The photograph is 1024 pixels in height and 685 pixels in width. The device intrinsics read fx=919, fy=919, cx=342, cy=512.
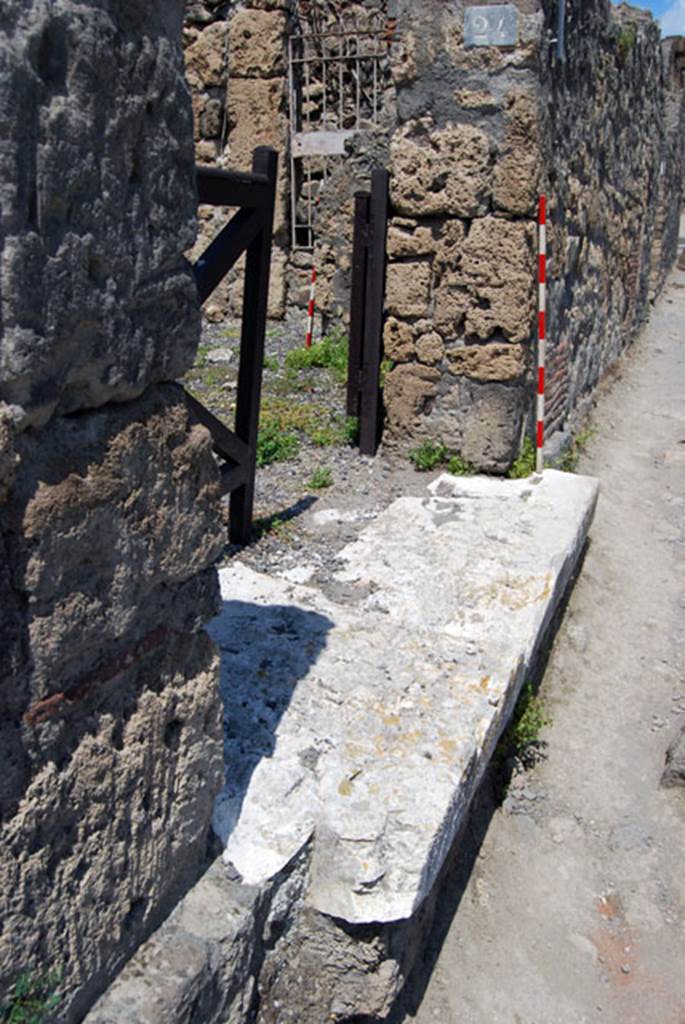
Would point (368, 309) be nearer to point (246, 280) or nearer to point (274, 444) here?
point (274, 444)

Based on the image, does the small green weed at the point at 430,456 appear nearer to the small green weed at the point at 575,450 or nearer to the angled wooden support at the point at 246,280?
the small green weed at the point at 575,450

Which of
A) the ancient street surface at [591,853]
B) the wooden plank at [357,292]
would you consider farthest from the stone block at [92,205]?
the wooden plank at [357,292]

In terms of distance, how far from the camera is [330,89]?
8328mm

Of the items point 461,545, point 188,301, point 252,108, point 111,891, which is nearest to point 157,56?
point 188,301

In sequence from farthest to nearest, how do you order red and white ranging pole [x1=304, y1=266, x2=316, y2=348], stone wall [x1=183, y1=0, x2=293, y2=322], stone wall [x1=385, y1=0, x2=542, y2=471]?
stone wall [x1=183, y1=0, x2=293, y2=322], red and white ranging pole [x1=304, y1=266, x2=316, y2=348], stone wall [x1=385, y1=0, x2=542, y2=471]

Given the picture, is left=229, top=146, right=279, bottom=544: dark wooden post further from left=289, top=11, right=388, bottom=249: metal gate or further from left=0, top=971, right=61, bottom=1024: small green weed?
left=289, top=11, right=388, bottom=249: metal gate

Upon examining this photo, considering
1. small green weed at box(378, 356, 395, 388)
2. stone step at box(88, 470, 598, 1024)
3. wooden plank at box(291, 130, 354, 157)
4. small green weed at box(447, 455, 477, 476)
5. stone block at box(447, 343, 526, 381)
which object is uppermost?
wooden plank at box(291, 130, 354, 157)

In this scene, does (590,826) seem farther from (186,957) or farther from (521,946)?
(186,957)

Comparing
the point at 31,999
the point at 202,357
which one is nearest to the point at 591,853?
the point at 31,999

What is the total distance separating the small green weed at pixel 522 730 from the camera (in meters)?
3.30

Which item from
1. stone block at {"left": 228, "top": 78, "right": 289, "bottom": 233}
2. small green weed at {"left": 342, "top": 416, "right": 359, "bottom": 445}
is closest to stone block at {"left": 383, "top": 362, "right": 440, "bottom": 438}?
small green weed at {"left": 342, "top": 416, "right": 359, "bottom": 445}

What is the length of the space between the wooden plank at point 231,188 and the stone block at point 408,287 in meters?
1.22

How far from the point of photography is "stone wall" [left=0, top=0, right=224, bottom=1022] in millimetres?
1305

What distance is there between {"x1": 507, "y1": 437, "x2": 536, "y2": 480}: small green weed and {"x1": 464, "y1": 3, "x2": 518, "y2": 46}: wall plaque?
76.9 inches
